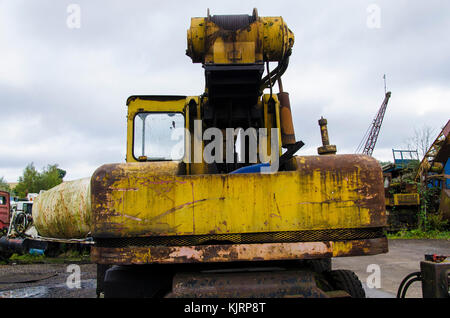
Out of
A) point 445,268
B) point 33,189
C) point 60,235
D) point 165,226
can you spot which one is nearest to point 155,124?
point 165,226

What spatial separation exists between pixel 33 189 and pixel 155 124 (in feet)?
197

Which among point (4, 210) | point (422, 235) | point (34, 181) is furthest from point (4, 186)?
point (422, 235)

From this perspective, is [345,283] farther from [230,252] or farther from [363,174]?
[230,252]

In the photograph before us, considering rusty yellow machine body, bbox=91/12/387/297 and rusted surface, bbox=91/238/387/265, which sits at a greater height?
rusty yellow machine body, bbox=91/12/387/297

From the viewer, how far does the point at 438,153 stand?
56.6ft

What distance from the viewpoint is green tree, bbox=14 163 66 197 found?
188 ft

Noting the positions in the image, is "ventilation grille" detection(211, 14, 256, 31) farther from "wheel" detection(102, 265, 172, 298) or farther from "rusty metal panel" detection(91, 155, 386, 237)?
"wheel" detection(102, 265, 172, 298)

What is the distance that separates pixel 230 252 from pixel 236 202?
332 mm

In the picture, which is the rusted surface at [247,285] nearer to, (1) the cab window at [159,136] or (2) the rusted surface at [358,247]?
(2) the rusted surface at [358,247]

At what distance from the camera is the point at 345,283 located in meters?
2.85

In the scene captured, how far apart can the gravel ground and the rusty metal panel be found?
3533 mm
